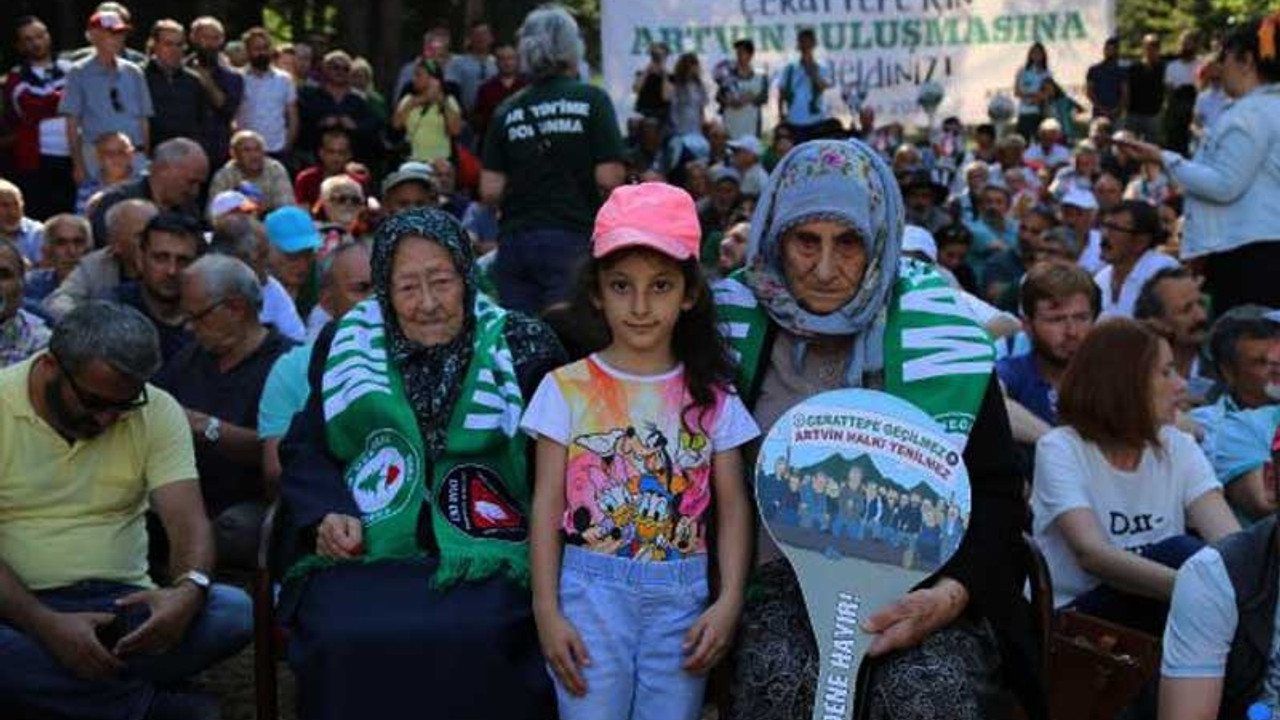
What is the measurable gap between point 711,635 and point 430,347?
0.96 metres

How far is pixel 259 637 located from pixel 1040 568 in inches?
66.7

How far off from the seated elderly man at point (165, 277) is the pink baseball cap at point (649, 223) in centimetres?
289

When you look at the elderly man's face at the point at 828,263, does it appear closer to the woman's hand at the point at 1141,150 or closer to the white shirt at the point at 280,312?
the white shirt at the point at 280,312

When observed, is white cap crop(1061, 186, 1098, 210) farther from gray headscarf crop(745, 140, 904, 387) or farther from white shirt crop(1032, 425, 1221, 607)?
gray headscarf crop(745, 140, 904, 387)

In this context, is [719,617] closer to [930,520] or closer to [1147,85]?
[930,520]

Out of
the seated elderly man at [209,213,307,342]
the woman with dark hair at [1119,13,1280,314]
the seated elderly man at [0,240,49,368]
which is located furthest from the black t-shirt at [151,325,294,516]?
the woman with dark hair at [1119,13,1280,314]

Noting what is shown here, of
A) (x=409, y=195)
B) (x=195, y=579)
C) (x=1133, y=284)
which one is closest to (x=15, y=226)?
(x=409, y=195)

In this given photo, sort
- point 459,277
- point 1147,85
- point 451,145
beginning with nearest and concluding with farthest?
1. point 459,277
2. point 451,145
3. point 1147,85

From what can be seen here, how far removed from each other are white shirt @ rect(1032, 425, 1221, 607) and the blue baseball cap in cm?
412

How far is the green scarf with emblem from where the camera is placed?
4199 mm

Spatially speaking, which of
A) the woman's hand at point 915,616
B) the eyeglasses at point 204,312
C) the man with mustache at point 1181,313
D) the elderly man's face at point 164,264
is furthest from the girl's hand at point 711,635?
the man with mustache at point 1181,313

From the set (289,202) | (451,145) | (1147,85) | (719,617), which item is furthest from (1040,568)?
(1147,85)

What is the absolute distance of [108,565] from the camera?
192 inches

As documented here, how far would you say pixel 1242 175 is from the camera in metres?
7.59
